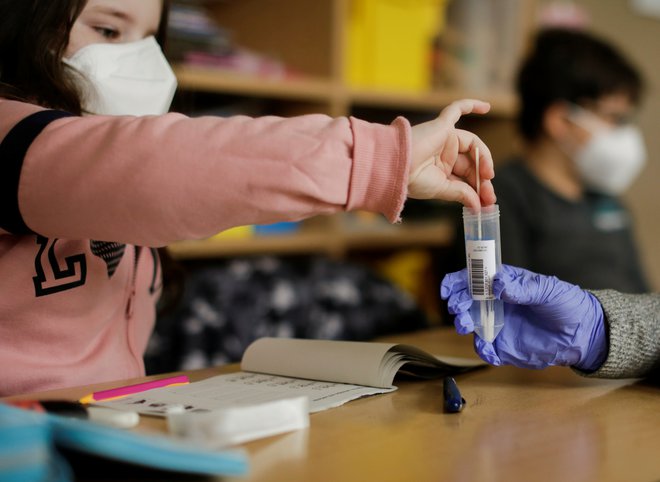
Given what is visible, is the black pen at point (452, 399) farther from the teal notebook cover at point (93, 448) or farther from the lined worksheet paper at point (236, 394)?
the teal notebook cover at point (93, 448)

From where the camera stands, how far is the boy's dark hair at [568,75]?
223cm

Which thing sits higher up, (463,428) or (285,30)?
(285,30)

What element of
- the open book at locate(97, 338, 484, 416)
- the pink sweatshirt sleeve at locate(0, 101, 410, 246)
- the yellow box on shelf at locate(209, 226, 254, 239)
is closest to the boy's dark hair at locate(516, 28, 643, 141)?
the yellow box on shelf at locate(209, 226, 254, 239)

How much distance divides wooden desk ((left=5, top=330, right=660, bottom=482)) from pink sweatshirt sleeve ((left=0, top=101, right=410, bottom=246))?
0.18 m

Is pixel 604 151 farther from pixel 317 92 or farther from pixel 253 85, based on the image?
pixel 253 85

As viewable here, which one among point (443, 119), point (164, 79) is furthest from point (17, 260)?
point (443, 119)

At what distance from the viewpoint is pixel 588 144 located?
2.23m

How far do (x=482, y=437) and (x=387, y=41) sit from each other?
1782mm

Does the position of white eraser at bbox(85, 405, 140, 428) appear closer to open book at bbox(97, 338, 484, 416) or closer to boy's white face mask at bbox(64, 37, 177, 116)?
open book at bbox(97, 338, 484, 416)

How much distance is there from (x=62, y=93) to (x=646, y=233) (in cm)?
257

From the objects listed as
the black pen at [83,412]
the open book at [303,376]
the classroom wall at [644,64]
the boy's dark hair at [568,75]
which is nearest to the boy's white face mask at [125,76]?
the open book at [303,376]

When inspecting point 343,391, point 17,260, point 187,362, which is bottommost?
point 187,362

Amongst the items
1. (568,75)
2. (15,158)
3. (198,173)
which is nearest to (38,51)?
(15,158)

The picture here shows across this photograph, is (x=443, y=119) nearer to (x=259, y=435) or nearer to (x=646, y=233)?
(x=259, y=435)
